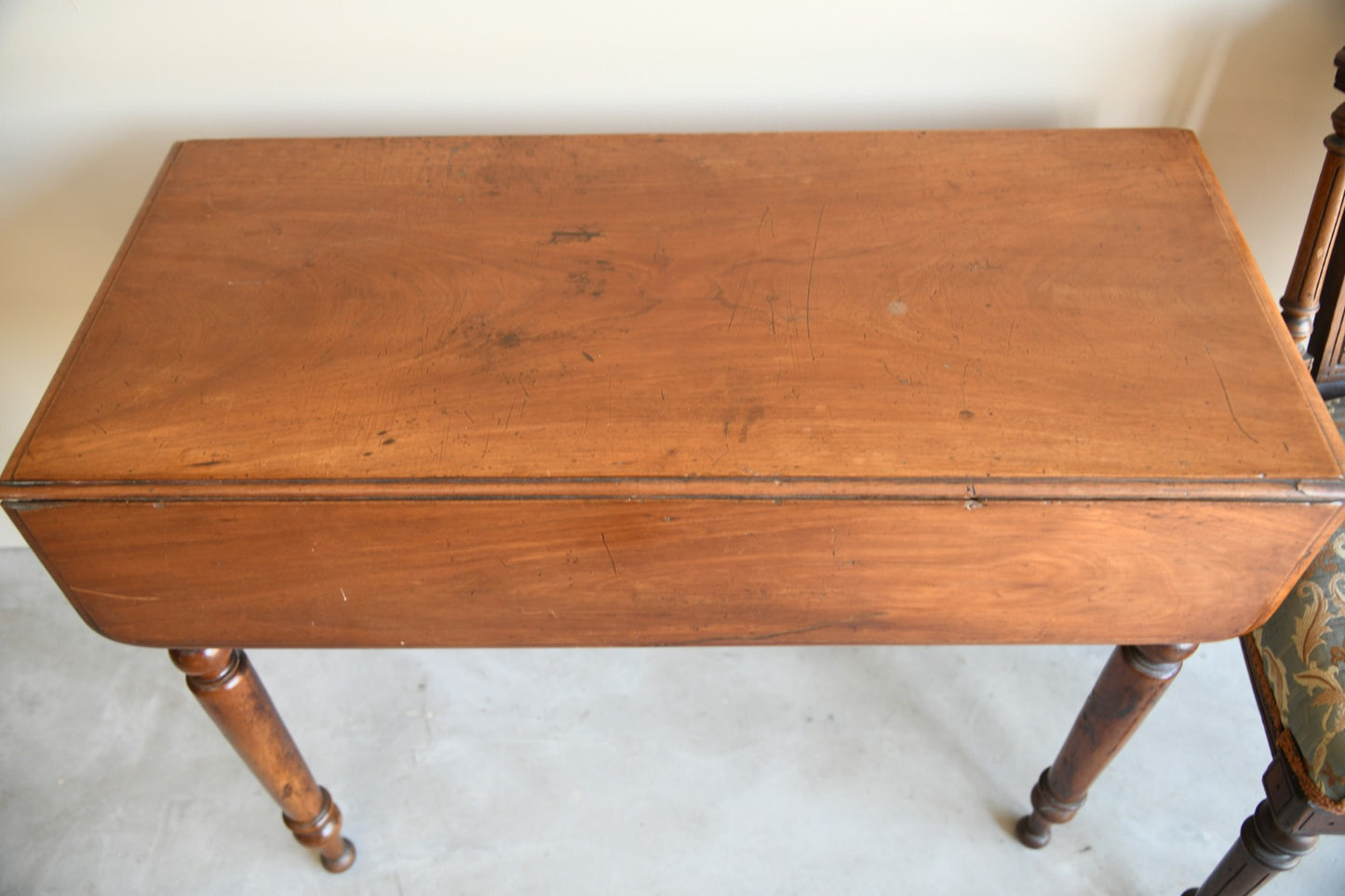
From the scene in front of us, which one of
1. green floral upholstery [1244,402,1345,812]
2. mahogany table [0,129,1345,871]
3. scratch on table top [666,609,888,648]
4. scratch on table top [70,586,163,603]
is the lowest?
green floral upholstery [1244,402,1345,812]

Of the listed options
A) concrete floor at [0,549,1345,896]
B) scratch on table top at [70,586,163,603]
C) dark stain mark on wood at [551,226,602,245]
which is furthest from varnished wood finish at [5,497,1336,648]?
concrete floor at [0,549,1345,896]

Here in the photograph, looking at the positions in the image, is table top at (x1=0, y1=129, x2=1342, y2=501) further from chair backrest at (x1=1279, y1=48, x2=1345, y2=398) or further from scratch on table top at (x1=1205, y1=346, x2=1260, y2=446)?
chair backrest at (x1=1279, y1=48, x2=1345, y2=398)

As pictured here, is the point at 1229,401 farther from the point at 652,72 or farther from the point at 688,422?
the point at 652,72

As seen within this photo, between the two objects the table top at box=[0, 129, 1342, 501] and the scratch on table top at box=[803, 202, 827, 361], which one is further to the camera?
the scratch on table top at box=[803, 202, 827, 361]

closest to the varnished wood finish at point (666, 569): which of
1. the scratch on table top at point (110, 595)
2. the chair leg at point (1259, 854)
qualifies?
the scratch on table top at point (110, 595)

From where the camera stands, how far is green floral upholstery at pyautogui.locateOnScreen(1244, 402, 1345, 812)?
95 cm

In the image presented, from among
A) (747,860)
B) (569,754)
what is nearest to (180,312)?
(569,754)

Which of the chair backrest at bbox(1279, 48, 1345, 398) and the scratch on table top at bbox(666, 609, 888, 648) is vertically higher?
the chair backrest at bbox(1279, 48, 1345, 398)

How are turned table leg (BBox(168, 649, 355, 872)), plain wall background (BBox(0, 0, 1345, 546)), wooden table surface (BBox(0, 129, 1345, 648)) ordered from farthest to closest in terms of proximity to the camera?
plain wall background (BBox(0, 0, 1345, 546)), turned table leg (BBox(168, 649, 355, 872)), wooden table surface (BBox(0, 129, 1345, 648))

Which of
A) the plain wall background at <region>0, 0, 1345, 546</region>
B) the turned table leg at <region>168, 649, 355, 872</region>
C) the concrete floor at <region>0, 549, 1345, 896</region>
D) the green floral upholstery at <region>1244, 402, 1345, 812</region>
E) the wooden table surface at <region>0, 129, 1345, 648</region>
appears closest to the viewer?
the wooden table surface at <region>0, 129, 1345, 648</region>

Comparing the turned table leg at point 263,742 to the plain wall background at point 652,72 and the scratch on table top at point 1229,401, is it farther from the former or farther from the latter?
the scratch on table top at point 1229,401

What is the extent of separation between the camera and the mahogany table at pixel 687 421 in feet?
2.78

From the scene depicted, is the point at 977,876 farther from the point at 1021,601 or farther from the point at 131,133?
the point at 131,133

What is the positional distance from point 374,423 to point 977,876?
1.00 metres
